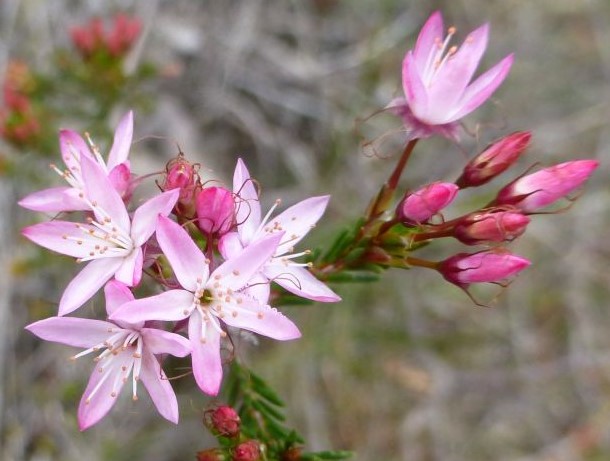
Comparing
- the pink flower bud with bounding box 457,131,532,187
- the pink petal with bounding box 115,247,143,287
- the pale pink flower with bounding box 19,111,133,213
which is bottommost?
the pink petal with bounding box 115,247,143,287

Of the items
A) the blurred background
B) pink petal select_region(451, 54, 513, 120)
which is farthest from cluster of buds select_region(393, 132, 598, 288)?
the blurred background

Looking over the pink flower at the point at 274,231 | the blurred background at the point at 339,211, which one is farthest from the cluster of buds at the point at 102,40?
the pink flower at the point at 274,231

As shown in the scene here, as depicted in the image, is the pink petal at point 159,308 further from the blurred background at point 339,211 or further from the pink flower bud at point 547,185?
the blurred background at point 339,211

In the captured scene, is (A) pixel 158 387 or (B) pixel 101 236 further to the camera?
(B) pixel 101 236

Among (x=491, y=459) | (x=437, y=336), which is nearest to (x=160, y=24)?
(x=437, y=336)

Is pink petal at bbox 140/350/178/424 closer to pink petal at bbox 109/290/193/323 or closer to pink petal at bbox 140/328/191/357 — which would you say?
Answer: pink petal at bbox 140/328/191/357

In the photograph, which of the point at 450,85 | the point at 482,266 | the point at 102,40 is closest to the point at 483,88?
the point at 450,85

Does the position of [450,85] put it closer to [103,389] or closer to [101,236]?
[101,236]

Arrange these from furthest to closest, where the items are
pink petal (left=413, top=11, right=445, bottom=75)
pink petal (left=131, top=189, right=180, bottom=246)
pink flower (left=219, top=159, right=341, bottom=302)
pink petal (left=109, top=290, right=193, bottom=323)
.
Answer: pink petal (left=413, top=11, right=445, bottom=75) < pink flower (left=219, top=159, right=341, bottom=302) < pink petal (left=131, top=189, right=180, bottom=246) < pink petal (left=109, top=290, right=193, bottom=323)
